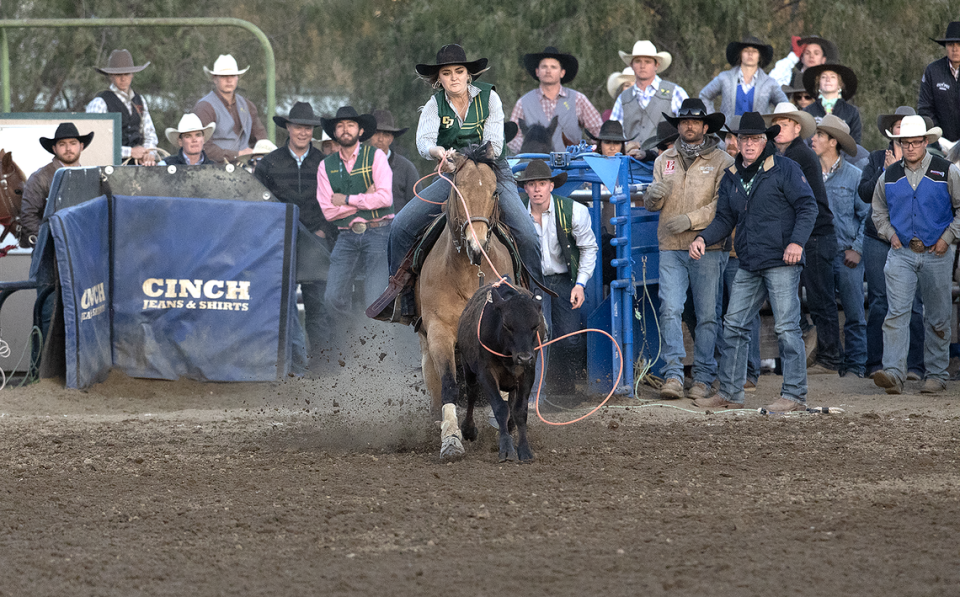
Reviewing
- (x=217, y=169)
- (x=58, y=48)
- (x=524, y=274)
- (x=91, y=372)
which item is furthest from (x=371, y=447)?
(x=58, y=48)

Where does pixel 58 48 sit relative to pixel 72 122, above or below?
above

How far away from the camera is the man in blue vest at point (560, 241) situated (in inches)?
374

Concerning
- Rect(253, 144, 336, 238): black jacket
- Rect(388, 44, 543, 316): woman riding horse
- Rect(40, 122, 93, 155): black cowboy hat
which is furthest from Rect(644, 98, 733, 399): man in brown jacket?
Rect(40, 122, 93, 155): black cowboy hat

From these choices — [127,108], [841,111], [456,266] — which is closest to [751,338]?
[841,111]

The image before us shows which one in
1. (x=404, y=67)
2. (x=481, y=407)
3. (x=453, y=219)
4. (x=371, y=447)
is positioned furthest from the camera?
(x=404, y=67)

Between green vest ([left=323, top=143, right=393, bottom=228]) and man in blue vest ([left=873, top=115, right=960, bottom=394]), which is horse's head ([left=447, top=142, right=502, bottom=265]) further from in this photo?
man in blue vest ([left=873, top=115, right=960, bottom=394])

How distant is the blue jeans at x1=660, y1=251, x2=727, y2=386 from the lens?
9797mm

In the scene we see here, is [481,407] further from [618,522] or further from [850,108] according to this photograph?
[850,108]

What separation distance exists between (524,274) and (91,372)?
4572 millimetres

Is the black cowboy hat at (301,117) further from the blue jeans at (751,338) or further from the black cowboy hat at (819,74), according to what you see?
the black cowboy hat at (819,74)

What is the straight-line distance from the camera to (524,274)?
7695 millimetres

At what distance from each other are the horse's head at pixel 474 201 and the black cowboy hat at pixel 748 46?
18.4 ft

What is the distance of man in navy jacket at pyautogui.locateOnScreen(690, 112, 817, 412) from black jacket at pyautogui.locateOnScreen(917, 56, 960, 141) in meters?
3.05

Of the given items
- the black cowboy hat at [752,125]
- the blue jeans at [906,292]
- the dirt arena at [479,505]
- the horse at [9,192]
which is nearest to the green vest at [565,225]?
the dirt arena at [479,505]
